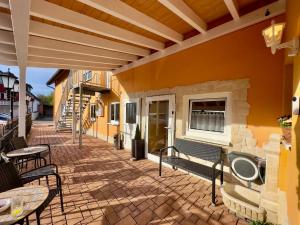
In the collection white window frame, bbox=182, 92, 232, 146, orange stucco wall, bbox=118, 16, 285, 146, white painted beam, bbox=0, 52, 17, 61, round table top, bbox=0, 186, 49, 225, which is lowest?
round table top, bbox=0, 186, 49, 225

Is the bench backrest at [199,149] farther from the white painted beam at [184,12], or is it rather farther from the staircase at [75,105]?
the staircase at [75,105]

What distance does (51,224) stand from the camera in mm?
2389

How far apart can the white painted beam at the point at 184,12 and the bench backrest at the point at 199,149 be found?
8.13ft

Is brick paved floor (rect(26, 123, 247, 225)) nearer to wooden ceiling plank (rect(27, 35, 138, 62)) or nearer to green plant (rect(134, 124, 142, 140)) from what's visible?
green plant (rect(134, 124, 142, 140))

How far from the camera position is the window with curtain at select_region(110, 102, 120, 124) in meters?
7.59

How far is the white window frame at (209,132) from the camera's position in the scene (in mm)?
3510

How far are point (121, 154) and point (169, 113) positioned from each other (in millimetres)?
2467

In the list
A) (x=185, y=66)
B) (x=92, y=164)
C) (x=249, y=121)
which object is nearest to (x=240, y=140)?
(x=249, y=121)

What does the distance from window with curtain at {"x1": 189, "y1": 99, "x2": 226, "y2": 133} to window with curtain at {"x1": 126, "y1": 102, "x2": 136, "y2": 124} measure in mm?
2401

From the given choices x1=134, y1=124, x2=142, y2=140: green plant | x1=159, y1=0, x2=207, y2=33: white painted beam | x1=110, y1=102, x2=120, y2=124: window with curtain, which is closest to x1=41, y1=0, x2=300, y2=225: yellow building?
x1=134, y1=124, x2=142, y2=140: green plant

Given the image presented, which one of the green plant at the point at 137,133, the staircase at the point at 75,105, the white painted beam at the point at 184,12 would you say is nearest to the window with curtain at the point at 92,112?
the staircase at the point at 75,105

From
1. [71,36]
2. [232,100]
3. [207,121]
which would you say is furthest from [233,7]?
[71,36]

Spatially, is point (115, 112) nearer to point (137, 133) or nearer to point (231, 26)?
point (137, 133)

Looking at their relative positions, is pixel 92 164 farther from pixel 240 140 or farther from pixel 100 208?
pixel 240 140
